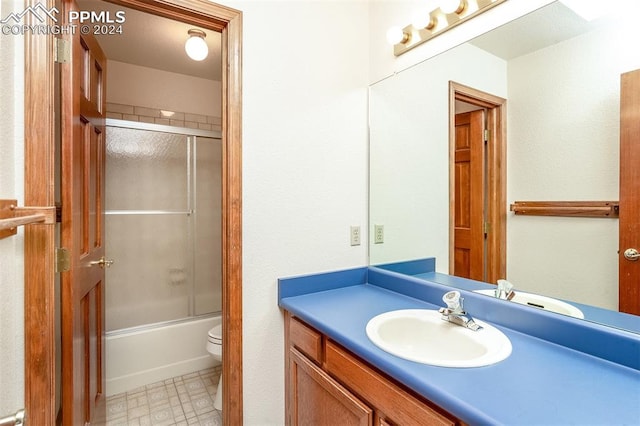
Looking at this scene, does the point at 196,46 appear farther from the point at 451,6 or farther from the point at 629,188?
the point at 629,188

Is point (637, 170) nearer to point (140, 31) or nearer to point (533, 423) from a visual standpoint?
point (533, 423)

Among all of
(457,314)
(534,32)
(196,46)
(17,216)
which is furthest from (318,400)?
(196,46)

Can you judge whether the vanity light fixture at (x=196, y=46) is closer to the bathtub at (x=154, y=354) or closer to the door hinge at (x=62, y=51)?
the door hinge at (x=62, y=51)

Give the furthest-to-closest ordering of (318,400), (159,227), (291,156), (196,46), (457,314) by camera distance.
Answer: (159,227) → (196,46) → (291,156) → (318,400) → (457,314)

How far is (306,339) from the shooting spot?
1.28 m

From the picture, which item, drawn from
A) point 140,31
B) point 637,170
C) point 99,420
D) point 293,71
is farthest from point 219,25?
point 99,420

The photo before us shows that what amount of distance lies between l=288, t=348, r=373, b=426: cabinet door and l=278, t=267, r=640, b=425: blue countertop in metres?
0.18

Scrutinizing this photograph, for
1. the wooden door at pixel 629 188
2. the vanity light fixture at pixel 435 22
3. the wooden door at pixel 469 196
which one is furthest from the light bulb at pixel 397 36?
the wooden door at pixel 629 188

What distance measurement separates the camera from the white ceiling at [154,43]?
1.95m

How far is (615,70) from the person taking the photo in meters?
0.92

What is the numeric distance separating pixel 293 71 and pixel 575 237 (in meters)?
1.32

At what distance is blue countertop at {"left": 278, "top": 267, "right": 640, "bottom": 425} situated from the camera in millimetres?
660

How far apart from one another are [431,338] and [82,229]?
5.05 feet
